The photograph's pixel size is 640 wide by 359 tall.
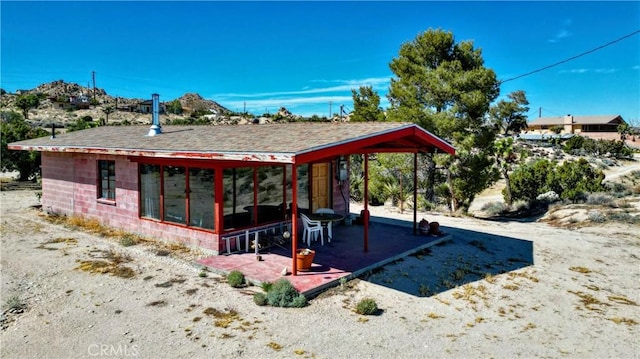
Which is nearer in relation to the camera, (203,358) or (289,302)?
(203,358)

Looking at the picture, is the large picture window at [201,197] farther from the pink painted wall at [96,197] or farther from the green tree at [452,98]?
the green tree at [452,98]

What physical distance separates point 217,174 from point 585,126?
3358 inches

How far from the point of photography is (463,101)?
60.0ft

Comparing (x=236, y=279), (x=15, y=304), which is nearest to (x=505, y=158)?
(x=236, y=279)

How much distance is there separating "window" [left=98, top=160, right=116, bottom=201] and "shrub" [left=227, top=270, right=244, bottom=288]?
661 cm

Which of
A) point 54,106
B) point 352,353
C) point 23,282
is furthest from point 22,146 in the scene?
point 54,106

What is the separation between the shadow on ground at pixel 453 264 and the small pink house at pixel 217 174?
2427 mm

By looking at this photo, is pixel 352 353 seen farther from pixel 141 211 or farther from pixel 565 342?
pixel 141 211

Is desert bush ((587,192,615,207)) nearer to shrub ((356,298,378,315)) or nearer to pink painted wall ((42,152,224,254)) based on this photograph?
shrub ((356,298,378,315))

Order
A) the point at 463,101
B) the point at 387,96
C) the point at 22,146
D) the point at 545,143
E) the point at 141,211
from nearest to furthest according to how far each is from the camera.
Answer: the point at 141,211, the point at 22,146, the point at 463,101, the point at 387,96, the point at 545,143

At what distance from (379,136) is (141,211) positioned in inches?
285

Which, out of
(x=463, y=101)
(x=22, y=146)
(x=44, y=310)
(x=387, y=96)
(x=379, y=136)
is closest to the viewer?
(x=44, y=310)

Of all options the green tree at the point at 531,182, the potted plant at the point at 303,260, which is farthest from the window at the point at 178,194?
the green tree at the point at 531,182

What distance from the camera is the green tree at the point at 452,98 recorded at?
1838cm
